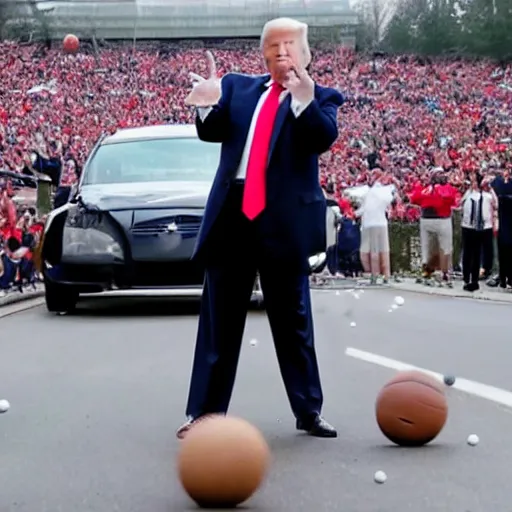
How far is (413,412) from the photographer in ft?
17.8

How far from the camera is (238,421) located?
430 cm

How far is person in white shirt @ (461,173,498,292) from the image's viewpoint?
18.9 meters

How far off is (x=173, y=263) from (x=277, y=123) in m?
6.94

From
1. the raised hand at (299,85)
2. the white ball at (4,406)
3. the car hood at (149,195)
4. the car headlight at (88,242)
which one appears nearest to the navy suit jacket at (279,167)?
the raised hand at (299,85)

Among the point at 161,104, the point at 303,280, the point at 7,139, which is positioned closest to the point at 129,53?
the point at 161,104

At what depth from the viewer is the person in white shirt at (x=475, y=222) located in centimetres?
1894

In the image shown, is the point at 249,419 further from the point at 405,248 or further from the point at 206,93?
the point at 405,248

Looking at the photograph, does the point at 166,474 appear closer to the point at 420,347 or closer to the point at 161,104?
the point at 420,347

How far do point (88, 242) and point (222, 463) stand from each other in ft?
28.6

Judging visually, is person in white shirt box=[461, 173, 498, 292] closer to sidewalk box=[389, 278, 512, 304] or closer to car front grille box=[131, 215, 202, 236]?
sidewalk box=[389, 278, 512, 304]

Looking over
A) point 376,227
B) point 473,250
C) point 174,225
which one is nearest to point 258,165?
point 174,225

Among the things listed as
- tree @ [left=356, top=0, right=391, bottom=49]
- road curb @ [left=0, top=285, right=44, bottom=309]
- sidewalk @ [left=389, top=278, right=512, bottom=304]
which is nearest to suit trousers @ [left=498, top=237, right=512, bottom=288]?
sidewalk @ [left=389, top=278, right=512, bottom=304]

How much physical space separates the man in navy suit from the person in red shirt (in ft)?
45.2

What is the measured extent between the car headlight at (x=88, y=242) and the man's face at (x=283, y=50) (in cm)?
725
